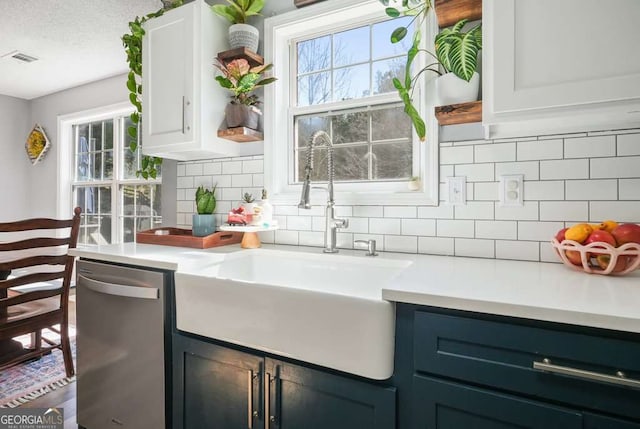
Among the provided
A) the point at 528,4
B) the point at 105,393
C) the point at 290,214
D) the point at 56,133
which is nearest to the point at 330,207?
the point at 290,214

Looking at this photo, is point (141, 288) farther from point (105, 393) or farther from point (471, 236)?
point (471, 236)

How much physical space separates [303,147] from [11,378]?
2414 millimetres

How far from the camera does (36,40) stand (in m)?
3.05

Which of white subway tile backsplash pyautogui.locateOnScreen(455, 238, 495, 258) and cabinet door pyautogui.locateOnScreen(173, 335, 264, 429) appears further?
white subway tile backsplash pyautogui.locateOnScreen(455, 238, 495, 258)

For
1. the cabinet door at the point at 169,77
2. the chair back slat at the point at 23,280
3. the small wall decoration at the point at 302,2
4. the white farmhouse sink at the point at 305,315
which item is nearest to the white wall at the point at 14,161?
the chair back slat at the point at 23,280

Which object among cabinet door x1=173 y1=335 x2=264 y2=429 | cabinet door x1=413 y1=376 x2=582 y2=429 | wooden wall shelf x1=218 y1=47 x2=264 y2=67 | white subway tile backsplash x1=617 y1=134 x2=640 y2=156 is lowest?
cabinet door x1=173 y1=335 x2=264 y2=429

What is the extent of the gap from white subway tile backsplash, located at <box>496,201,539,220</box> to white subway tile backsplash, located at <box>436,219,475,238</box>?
0.11 meters

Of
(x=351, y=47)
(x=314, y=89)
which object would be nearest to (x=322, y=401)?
(x=314, y=89)

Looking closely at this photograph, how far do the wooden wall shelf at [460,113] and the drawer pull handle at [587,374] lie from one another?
875 millimetres

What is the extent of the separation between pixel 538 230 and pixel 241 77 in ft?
5.02

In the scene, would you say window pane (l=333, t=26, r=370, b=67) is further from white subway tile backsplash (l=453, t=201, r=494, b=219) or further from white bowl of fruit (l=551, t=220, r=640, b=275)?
white bowl of fruit (l=551, t=220, r=640, b=275)

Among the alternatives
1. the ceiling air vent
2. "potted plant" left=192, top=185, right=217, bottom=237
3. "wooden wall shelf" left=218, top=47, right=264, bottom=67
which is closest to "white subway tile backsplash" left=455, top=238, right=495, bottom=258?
"potted plant" left=192, top=185, right=217, bottom=237

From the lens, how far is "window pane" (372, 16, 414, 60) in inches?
68.2

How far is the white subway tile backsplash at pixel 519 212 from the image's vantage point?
1353 millimetres
